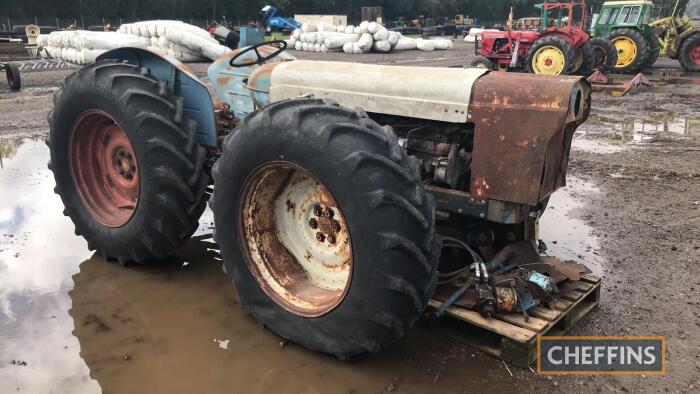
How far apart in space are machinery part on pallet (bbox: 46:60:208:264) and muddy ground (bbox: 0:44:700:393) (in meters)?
0.33

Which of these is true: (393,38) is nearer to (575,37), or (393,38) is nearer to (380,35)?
(380,35)

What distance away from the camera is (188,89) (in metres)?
4.26

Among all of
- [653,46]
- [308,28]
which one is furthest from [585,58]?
[308,28]

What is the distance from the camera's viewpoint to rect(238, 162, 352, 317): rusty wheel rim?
3.23 metres

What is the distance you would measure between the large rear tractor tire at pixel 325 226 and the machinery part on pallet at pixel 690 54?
19178mm

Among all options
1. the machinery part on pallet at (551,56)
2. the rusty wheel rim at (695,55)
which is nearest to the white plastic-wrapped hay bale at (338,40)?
the machinery part on pallet at (551,56)

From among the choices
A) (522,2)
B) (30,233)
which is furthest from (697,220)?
(522,2)

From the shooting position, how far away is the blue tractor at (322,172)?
2744 millimetres

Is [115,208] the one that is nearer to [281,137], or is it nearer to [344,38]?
[281,137]

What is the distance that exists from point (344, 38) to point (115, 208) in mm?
23353

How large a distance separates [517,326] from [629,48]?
17225 millimetres

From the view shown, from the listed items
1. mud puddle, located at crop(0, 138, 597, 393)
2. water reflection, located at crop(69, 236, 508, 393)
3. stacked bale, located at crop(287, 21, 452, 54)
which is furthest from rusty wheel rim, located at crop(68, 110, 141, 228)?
stacked bale, located at crop(287, 21, 452, 54)

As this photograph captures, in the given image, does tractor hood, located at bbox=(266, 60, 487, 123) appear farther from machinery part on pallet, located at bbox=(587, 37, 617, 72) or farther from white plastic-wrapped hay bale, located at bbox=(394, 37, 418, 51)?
white plastic-wrapped hay bale, located at bbox=(394, 37, 418, 51)

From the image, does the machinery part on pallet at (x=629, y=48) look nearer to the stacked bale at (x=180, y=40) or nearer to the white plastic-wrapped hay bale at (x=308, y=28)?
the stacked bale at (x=180, y=40)
